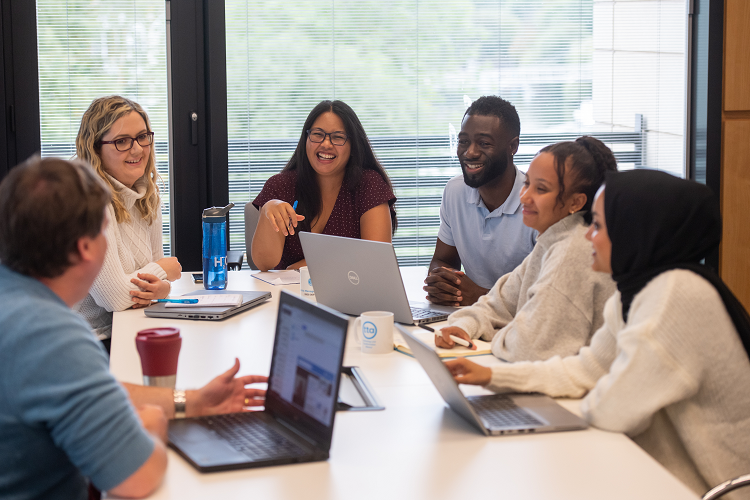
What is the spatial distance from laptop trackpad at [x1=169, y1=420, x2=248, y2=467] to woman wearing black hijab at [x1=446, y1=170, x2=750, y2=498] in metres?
0.48

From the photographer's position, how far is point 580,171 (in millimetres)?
1755

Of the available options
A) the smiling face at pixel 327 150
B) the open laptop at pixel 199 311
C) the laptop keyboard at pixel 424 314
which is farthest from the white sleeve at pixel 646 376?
the smiling face at pixel 327 150

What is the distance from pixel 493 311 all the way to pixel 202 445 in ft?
3.46

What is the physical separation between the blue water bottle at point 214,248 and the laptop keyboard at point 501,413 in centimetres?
134

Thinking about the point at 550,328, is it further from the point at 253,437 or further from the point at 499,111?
the point at 499,111

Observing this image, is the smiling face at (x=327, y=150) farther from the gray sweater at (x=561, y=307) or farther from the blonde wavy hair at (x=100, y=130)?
the gray sweater at (x=561, y=307)

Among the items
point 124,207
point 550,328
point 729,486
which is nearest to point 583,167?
point 550,328

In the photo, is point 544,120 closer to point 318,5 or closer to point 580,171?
point 318,5

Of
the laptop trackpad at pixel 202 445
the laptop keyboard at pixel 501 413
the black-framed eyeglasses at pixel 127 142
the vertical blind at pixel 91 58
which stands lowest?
the laptop keyboard at pixel 501 413

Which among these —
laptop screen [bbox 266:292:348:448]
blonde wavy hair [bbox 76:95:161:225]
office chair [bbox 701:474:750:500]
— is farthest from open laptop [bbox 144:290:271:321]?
office chair [bbox 701:474:750:500]

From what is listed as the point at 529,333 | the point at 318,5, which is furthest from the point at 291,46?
the point at 529,333

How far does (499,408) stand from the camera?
1.33 meters

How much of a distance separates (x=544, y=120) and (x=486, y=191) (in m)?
1.45

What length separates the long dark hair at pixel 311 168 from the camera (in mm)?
3141
